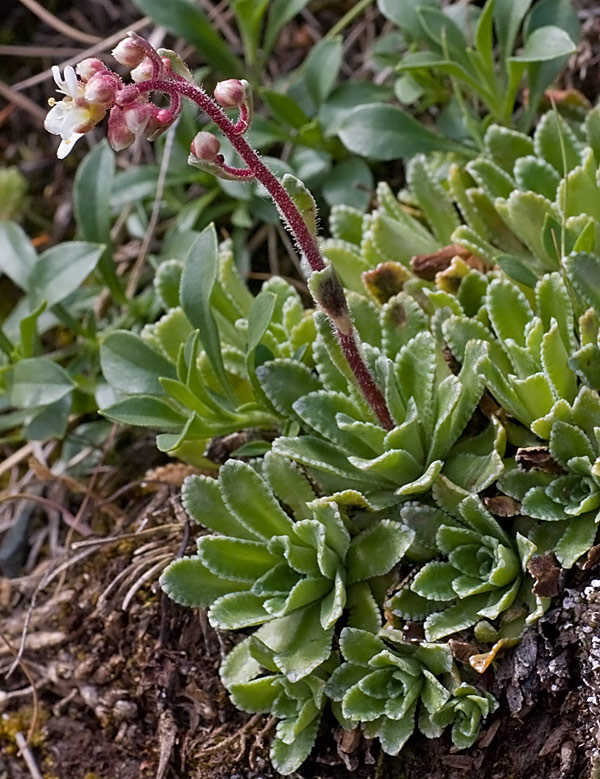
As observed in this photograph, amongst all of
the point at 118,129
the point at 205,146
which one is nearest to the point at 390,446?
the point at 205,146

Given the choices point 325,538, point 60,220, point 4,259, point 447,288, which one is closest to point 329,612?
point 325,538

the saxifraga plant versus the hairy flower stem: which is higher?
the hairy flower stem

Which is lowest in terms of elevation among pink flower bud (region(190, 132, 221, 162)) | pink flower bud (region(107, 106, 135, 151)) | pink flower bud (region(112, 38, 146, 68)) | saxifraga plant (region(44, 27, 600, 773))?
saxifraga plant (region(44, 27, 600, 773))

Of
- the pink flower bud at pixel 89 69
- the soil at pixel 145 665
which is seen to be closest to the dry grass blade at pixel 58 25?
the soil at pixel 145 665

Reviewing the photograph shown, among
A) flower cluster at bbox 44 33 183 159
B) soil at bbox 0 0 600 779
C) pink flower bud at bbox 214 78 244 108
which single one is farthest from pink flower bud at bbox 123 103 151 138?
soil at bbox 0 0 600 779

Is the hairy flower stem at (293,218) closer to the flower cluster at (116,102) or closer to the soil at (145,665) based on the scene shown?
the flower cluster at (116,102)

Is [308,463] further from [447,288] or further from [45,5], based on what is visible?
[45,5]

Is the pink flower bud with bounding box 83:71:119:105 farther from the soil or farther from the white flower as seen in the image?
the soil
